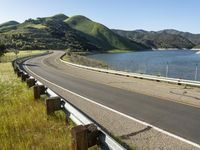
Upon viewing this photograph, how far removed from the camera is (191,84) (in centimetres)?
1816

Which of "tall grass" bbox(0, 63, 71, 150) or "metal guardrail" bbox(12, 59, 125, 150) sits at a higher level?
"metal guardrail" bbox(12, 59, 125, 150)

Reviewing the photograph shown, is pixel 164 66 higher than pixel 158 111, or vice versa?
pixel 158 111

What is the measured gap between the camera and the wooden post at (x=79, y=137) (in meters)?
4.83

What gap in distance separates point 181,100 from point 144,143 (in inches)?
259

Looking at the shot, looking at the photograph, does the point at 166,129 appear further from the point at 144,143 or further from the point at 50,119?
the point at 50,119

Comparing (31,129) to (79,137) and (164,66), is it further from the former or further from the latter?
(164,66)

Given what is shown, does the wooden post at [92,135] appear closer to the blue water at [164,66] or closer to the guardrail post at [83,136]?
the guardrail post at [83,136]

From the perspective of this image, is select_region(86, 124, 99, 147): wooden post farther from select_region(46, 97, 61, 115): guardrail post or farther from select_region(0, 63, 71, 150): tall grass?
select_region(46, 97, 61, 115): guardrail post

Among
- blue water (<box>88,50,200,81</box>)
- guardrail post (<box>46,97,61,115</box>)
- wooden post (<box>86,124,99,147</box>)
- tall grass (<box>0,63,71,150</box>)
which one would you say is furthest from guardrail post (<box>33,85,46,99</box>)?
blue water (<box>88,50,200,81</box>)

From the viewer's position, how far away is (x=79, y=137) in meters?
4.86

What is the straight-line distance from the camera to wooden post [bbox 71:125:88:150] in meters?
4.83

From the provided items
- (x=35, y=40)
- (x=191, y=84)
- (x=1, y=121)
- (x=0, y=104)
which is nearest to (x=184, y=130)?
(x=1, y=121)

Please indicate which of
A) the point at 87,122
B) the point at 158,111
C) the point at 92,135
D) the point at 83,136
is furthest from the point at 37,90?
the point at 83,136

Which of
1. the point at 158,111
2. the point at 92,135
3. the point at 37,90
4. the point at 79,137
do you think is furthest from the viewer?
the point at 37,90
